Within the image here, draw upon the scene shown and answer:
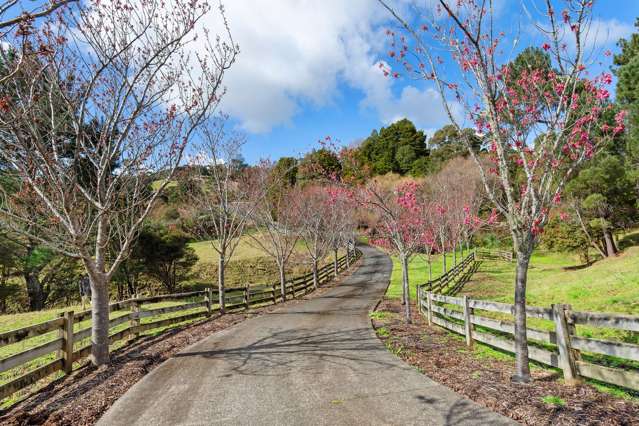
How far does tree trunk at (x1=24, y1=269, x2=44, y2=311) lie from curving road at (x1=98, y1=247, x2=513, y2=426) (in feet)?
55.7

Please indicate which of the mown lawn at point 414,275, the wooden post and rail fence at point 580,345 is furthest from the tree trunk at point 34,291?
the wooden post and rail fence at point 580,345

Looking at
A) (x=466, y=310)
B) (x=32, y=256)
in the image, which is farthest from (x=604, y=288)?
(x=32, y=256)

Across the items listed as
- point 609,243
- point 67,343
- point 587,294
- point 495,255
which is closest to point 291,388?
point 67,343

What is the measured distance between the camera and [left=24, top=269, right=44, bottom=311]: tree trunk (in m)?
20.5

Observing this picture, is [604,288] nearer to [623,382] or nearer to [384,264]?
[623,382]

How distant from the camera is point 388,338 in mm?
8625

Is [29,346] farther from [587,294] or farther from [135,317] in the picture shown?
[587,294]

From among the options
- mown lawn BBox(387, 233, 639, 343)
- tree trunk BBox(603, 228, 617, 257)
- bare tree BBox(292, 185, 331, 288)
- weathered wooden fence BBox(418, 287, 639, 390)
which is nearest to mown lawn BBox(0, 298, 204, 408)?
weathered wooden fence BBox(418, 287, 639, 390)

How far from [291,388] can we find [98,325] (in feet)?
13.0

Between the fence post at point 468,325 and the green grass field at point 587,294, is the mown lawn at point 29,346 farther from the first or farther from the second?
the green grass field at point 587,294

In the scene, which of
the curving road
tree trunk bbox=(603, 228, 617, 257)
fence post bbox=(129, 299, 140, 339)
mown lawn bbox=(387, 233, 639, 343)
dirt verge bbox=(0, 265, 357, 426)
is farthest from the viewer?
tree trunk bbox=(603, 228, 617, 257)

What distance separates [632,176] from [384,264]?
19.7 meters

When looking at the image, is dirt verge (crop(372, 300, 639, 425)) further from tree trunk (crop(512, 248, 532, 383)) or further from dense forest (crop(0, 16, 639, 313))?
dense forest (crop(0, 16, 639, 313))

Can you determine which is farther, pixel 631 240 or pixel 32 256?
pixel 631 240
